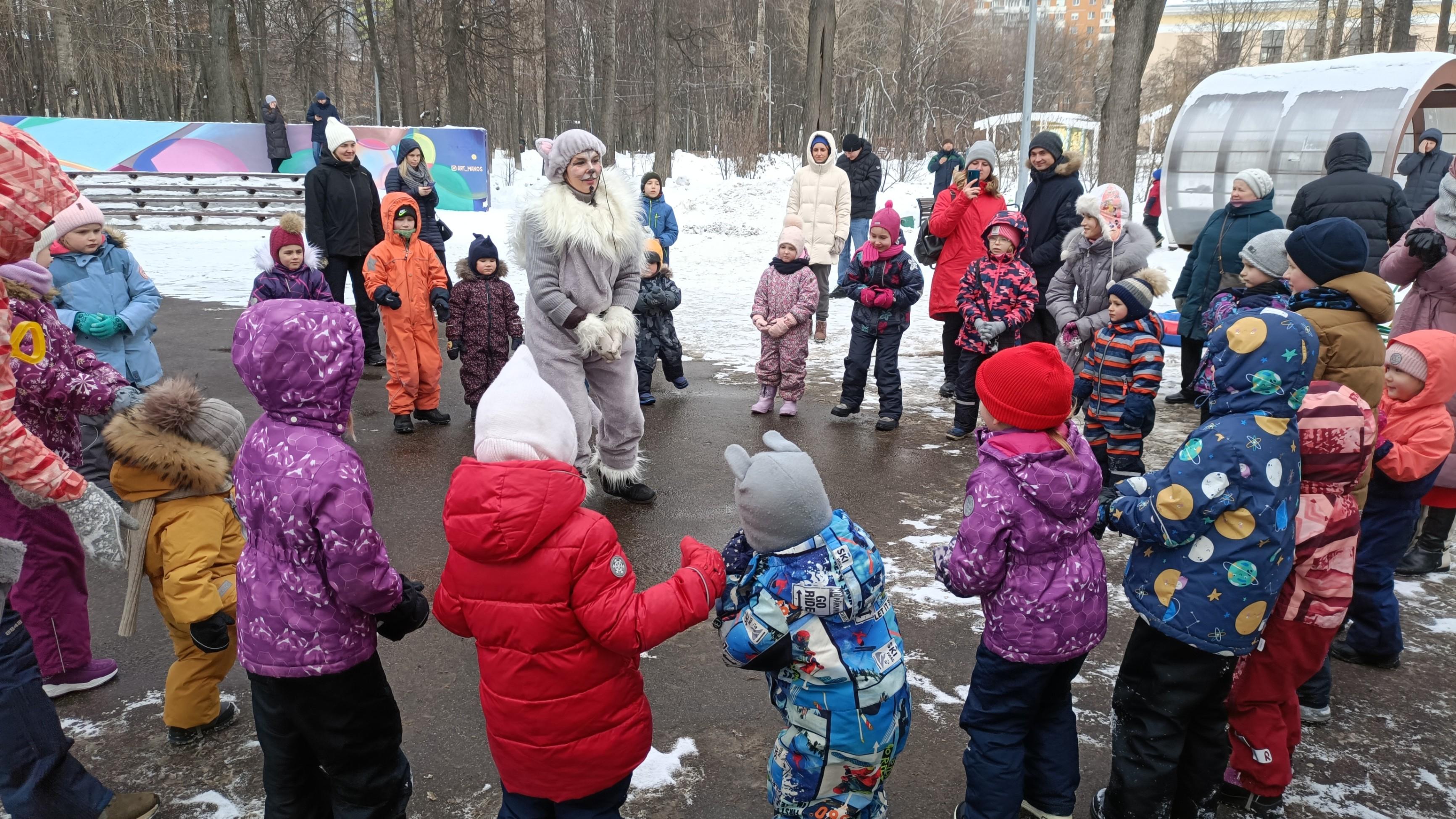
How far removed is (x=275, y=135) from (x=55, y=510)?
20.7 meters

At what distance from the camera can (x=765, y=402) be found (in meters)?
7.60

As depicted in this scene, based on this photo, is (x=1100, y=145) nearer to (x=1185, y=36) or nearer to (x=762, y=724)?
(x=762, y=724)

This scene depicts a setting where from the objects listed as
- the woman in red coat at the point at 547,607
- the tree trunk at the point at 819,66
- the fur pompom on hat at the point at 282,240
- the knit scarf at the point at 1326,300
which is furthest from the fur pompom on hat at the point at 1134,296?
the tree trunk at the point at 819,66

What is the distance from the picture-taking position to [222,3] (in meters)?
25.0

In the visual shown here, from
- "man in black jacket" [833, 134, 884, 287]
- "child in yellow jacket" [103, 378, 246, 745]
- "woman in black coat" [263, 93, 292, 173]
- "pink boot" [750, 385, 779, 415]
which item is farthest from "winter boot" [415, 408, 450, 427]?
"woman in black coat" [263, 93, 292, 173]

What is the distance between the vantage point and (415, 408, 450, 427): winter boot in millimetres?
7312

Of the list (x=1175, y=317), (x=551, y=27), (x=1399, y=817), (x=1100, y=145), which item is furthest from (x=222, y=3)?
(x=1399, y=817)

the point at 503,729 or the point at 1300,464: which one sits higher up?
the point at 1300,464

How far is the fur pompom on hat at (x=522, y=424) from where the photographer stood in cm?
230

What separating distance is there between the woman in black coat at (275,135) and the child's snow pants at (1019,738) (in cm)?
2229

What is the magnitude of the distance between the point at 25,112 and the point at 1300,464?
45261mm

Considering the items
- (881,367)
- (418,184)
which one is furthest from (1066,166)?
(418,184)

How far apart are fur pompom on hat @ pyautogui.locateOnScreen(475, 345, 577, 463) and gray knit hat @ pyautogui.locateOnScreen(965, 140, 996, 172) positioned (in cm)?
620

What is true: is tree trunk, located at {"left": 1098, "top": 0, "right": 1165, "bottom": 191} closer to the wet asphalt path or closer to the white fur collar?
the wet asphalt path
